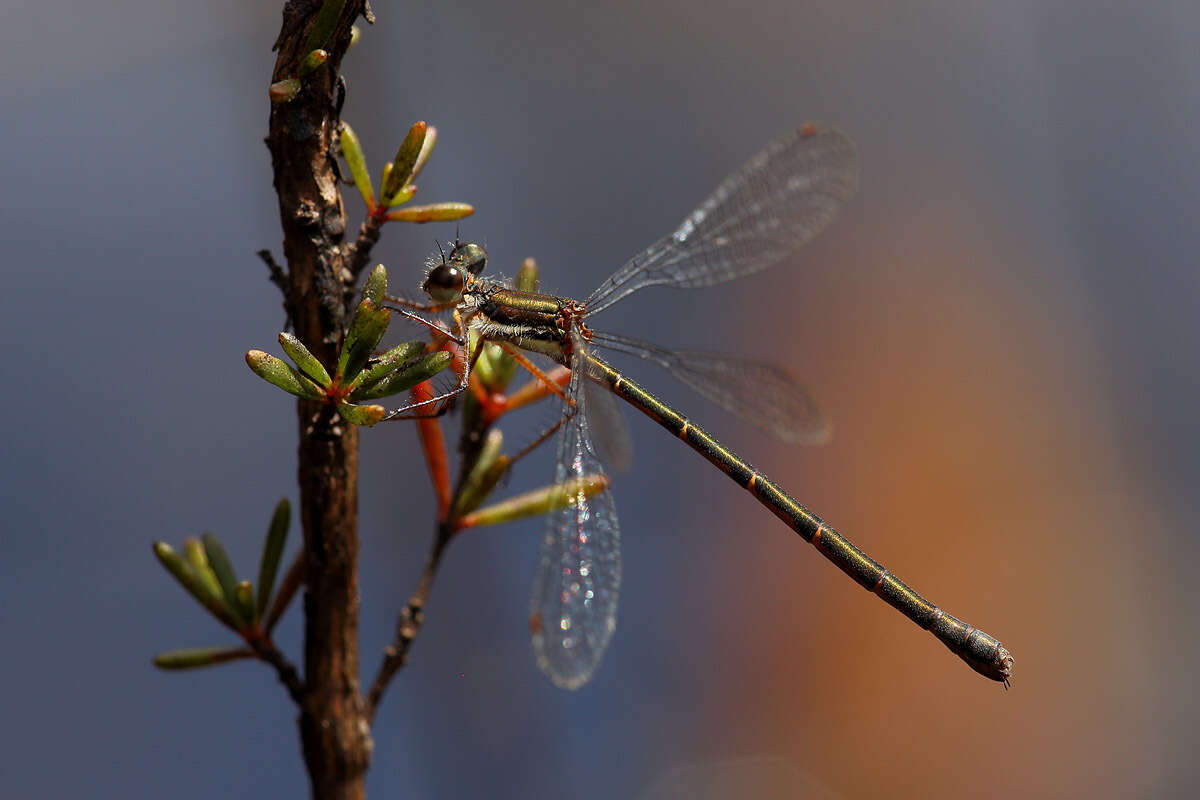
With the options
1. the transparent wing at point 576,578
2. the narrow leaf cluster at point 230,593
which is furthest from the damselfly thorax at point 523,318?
the narrow leaf cluster at point 230,593

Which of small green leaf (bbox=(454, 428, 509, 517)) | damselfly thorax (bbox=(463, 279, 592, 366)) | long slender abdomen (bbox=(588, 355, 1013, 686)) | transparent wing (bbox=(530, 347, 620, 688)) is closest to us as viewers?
small green leaf (bbox=(454, 428, 509, 517))

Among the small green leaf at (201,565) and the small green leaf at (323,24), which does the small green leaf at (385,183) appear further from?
the small green leaf at (201,565)

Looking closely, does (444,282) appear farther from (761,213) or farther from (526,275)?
(761,213)

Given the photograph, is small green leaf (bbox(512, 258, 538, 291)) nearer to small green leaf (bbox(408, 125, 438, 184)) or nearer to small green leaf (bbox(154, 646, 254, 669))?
small green leaf (bbox(408, 125, 438, 184))

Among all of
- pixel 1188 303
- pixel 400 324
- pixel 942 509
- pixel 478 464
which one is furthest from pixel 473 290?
pixel 1188 303

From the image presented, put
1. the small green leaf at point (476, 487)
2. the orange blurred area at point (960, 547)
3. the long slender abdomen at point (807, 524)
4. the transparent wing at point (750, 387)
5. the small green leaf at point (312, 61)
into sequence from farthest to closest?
the orange blurred area at point (960, 547)
the transparent wing at point (750, 387)
the long slender abdomen at point (807, 524)
the small green leaf at point (476, 487)
the small green leaf at point (312, 61)

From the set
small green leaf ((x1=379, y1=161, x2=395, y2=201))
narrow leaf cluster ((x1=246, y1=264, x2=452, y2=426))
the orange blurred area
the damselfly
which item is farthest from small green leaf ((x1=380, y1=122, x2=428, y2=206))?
the orange blurred area
